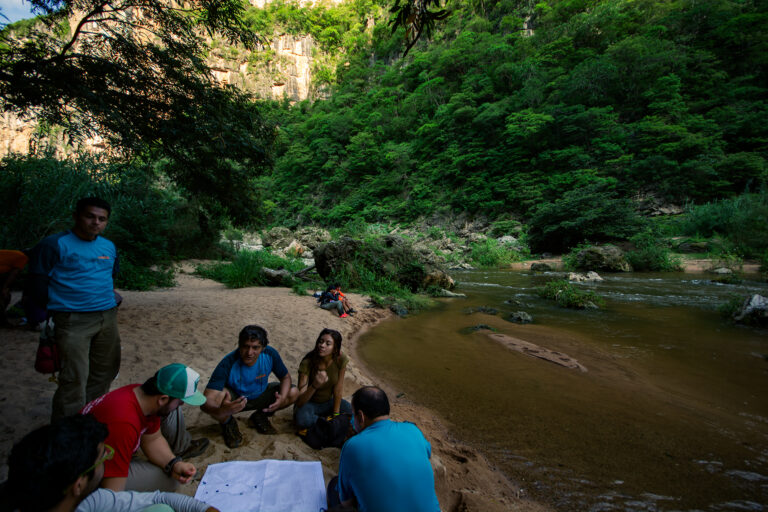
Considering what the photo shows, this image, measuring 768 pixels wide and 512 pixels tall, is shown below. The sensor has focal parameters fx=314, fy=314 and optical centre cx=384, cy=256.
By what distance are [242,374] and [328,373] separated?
77 centimetres

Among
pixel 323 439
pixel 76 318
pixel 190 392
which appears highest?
pixel 76 318

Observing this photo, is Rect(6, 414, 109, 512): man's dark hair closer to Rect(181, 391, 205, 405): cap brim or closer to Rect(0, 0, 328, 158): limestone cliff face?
Rect(181, 391, 205, 405): cap brim

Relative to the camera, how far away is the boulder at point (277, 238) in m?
23.2

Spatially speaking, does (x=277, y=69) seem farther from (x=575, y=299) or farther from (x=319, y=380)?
(x=319, y=380)

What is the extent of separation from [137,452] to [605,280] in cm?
1455

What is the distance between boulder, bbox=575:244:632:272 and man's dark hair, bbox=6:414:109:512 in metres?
17.7

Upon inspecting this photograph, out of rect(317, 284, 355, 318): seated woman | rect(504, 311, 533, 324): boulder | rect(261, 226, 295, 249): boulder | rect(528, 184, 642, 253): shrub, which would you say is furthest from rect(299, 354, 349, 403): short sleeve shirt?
rect(261, 226, 295, 249): boulder

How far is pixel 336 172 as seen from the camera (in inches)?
1453

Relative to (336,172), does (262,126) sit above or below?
below

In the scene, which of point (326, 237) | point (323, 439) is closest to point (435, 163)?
point (326, 237)

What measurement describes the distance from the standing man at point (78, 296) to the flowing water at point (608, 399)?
3182 mm

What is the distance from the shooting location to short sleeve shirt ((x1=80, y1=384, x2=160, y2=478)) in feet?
5.25

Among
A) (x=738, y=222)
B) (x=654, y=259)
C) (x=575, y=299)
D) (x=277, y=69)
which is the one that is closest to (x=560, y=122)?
(x=738, y=222)

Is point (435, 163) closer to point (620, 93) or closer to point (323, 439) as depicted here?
point (620, 93)
